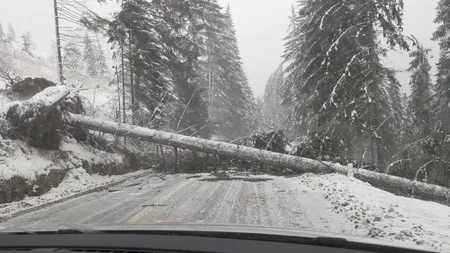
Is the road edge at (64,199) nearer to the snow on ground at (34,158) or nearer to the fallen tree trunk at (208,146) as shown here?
the snow on ground at (34,158)

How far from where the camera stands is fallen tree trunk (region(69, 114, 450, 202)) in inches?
440

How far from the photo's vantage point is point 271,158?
13.5 meters

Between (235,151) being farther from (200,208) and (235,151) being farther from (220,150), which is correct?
(200,208)

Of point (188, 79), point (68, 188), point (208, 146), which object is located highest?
point (188, 79)

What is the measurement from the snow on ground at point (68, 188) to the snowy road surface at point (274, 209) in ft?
2.49

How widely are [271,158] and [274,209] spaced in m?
6.13

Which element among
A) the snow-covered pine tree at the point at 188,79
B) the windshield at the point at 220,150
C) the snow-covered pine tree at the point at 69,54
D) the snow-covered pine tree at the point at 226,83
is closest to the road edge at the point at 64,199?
the windshield at the point at 220,150

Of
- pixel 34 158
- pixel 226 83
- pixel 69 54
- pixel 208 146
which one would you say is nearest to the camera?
pixel 34 158

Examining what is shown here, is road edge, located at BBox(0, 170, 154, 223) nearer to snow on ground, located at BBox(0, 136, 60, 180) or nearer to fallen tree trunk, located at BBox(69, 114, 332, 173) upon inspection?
snow on ground, located at BBox(0, 136, 60, 180)

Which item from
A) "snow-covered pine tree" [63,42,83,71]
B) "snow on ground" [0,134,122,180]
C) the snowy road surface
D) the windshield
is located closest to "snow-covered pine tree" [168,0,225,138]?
the windshield

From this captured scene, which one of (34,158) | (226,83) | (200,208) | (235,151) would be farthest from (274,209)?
(226,83)

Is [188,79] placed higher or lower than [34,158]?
higher

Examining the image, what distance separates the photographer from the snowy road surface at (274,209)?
18.6 ft

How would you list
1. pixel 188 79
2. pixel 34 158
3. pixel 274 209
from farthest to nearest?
pixel 188 79, pixel 34 158, pixel 274 209
